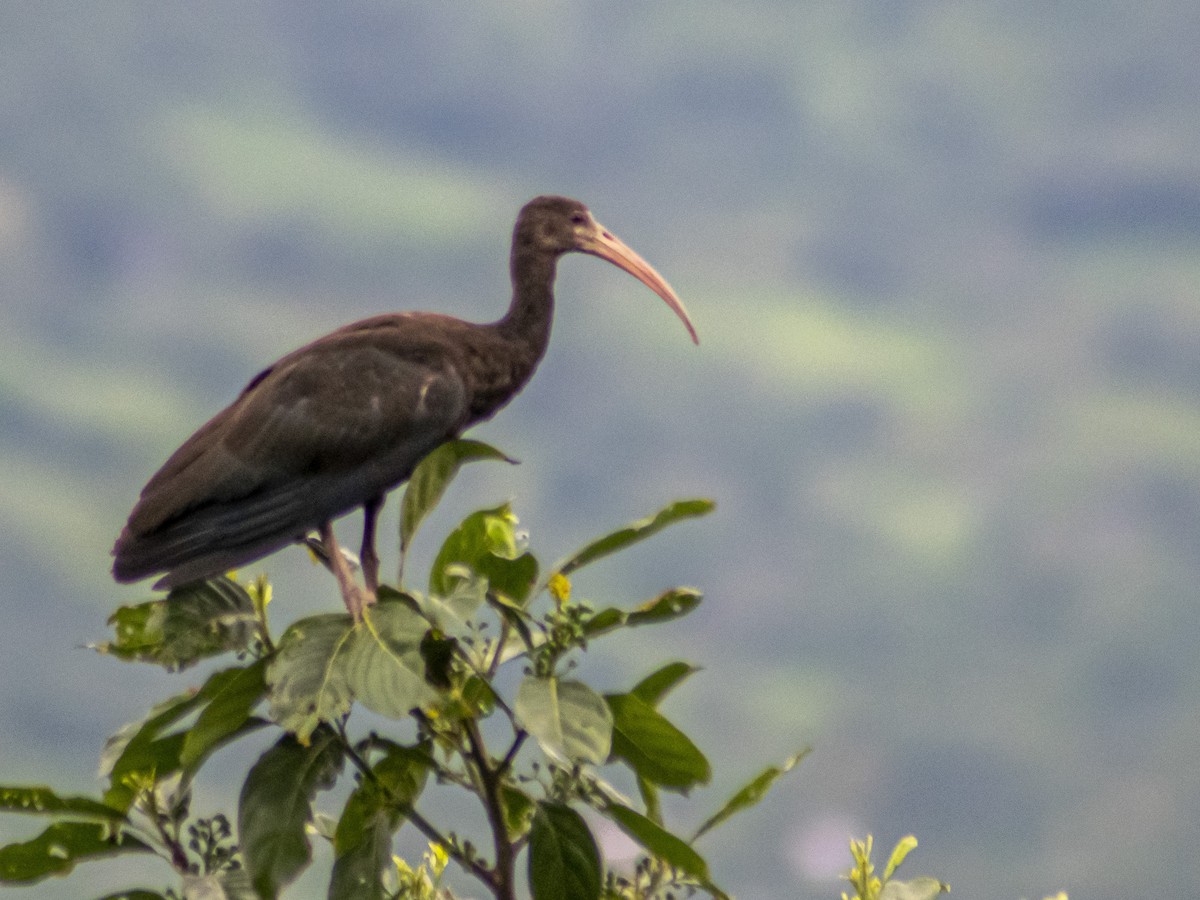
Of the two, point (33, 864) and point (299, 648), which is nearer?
point (299, 648)

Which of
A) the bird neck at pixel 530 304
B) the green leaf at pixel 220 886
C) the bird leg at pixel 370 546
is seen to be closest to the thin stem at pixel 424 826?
the green leaf at pixel 220 886

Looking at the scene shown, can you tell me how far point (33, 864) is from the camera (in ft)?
11.8

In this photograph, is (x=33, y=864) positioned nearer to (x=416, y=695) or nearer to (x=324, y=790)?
(x=324, y=790)

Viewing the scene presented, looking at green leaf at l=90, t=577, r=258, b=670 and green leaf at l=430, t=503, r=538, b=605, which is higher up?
green leaf at l=430, t=503, r=538, b=605

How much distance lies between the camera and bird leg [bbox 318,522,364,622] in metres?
3.99

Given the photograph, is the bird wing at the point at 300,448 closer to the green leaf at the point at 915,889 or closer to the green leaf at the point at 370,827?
the green leaf at the point at 370,827

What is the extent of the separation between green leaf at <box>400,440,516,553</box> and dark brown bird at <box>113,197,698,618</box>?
410mm

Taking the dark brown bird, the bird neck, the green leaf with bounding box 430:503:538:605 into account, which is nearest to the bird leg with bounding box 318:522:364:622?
the dark brown bird

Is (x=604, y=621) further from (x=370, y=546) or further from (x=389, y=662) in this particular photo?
(x=370, y=546)

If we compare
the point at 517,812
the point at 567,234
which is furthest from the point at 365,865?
the point at 567,234

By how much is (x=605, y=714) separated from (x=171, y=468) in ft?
7.14

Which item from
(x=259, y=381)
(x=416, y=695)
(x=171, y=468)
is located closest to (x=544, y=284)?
(x=259, y=381)

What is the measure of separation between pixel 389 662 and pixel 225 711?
1.61 feet

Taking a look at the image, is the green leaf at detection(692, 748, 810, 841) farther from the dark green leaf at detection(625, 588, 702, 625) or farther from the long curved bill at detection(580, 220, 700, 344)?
the long curved bill at detection(580, 220, 700, 344)
